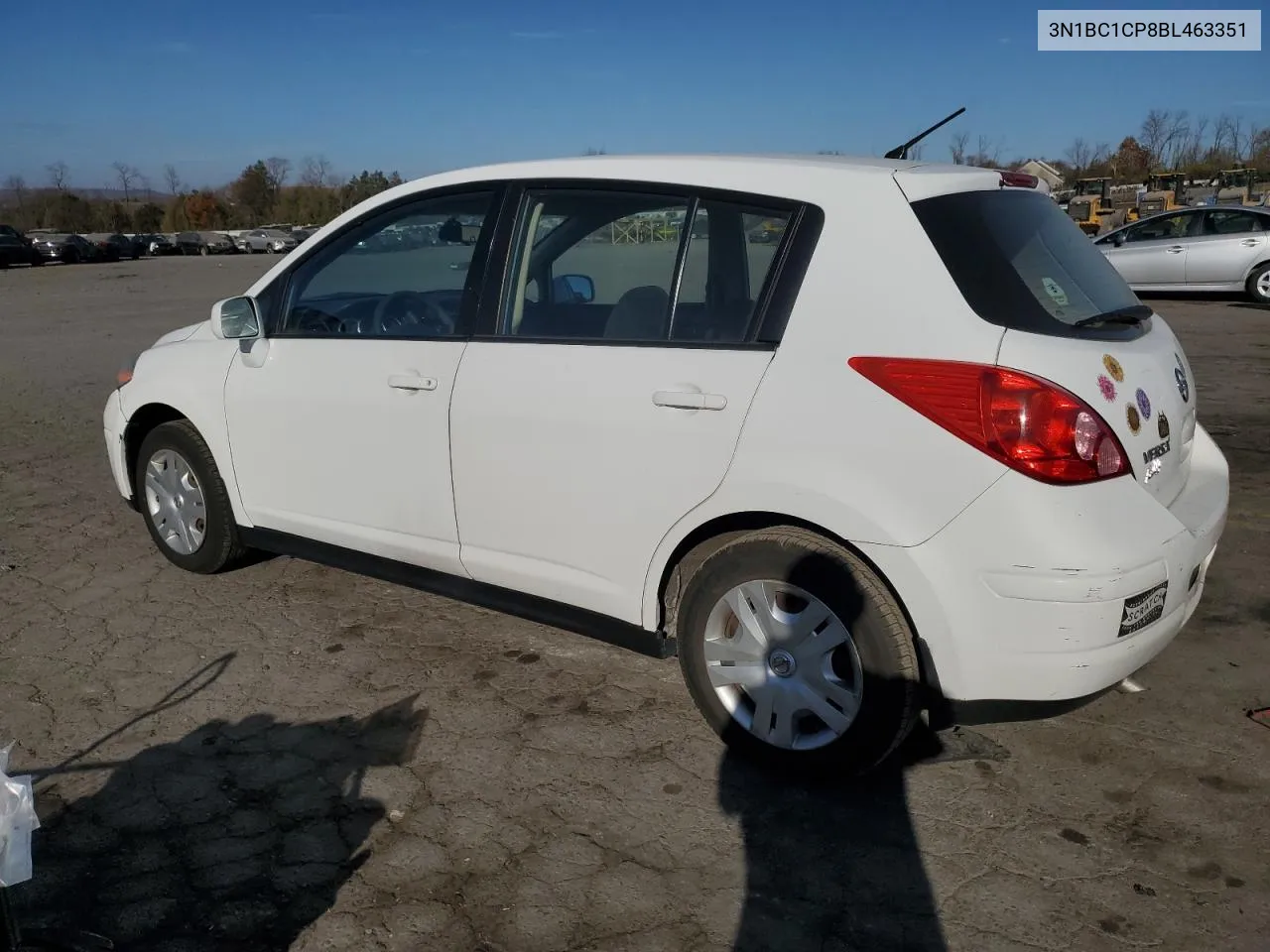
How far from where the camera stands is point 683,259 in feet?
11.2

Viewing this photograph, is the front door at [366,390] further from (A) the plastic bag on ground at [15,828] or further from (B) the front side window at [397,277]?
(A) the plastic bag on ground at [15,828]

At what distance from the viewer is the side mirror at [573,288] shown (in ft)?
12.3

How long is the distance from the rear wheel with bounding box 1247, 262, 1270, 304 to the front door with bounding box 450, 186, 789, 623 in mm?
15716

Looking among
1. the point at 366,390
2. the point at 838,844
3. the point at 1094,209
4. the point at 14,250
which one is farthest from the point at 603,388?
the point at 14,250

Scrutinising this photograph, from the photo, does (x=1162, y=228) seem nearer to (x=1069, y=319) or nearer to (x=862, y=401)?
(x=1069, y=319)

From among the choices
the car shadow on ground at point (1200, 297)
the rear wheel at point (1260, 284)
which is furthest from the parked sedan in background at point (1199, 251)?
the car shadow on ground at point (1200, 297)

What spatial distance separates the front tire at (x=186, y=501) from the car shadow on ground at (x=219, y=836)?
136cm

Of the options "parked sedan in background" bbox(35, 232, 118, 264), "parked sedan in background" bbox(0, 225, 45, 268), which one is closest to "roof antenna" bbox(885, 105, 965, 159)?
"parked sedan in background" bbox(0, 225, 45, 268)

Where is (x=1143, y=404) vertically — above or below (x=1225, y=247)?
below

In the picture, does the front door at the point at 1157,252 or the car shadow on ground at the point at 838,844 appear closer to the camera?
the car shadow on ground at the point at 838,844

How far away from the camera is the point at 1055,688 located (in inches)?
112

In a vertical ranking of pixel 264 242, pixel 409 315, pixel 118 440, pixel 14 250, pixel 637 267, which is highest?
pixel 264 242

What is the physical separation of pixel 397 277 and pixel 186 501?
1561mm

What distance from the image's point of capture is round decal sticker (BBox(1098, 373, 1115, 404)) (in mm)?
2871
